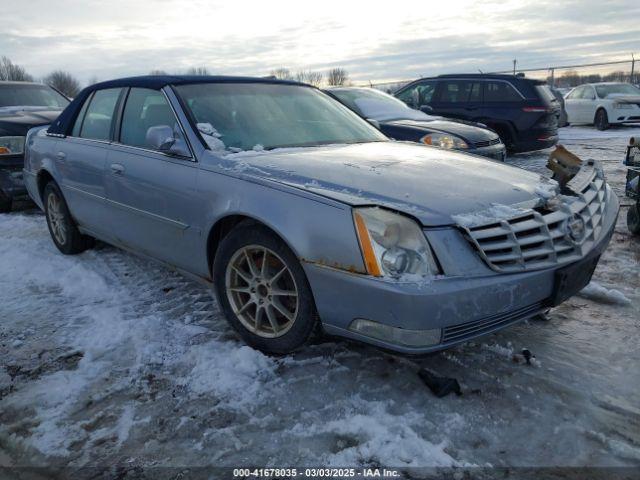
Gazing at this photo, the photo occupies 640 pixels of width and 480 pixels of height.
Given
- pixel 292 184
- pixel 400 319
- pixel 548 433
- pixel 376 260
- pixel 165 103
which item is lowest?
pixel 548 433

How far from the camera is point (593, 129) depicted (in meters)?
16.5

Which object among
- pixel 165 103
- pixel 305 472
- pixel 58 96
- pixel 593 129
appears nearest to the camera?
pixel 305 472

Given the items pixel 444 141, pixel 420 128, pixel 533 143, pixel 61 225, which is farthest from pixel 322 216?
pixel 533 143

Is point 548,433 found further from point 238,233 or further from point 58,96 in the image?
point 58,96

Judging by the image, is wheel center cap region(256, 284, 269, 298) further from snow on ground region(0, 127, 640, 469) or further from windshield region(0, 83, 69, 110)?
windshield region(0, 83, 69, 110)

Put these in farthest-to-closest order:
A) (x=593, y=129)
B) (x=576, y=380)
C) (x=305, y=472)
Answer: (x=593, y=129)
(x=576, y=380)
(x=305, y=472)

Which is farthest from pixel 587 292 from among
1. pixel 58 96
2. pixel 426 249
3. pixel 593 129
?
pixel 593 129

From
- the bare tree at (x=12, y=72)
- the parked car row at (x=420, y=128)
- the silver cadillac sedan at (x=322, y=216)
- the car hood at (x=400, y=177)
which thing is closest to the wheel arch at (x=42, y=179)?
the silver cadillac sedan at (x=322, y=216)

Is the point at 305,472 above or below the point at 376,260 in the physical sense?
below

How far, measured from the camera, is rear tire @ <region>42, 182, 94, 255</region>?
15.2ft

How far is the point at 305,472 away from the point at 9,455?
4.07ft

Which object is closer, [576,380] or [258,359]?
[576,380]

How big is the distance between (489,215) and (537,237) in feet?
0.90

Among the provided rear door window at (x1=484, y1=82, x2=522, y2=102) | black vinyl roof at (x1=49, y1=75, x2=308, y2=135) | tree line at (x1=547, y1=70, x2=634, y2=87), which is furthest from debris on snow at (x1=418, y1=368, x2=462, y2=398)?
tree line at (x1=547, y1=70, x2=634, y2=87)
